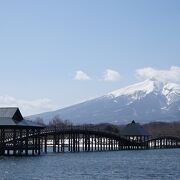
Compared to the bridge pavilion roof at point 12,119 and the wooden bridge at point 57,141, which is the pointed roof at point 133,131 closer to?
the wooden bridge at point 57,141

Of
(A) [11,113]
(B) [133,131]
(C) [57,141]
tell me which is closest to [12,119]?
(A) [11,113]

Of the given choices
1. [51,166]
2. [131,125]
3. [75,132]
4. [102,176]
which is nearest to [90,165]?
[51,166]

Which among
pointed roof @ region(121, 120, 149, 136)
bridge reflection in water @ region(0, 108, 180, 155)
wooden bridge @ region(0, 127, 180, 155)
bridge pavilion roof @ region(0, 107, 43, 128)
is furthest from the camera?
pointed roof @ region(121, 120, 149, 136)

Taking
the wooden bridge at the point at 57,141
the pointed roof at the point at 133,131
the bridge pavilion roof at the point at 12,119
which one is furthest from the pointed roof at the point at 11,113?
the pointed roof at the point at 133,131

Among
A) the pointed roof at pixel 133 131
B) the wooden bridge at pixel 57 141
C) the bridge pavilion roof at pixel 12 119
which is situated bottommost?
the wooden bridge at pixel 57 141

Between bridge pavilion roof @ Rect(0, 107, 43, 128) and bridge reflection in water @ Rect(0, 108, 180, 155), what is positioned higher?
bridge pavilion roof @ Rect(0, 107, 43, 128)

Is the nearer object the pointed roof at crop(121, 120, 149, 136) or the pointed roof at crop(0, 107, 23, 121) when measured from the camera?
the pointed roof at crop(0, 107, 23, 121)

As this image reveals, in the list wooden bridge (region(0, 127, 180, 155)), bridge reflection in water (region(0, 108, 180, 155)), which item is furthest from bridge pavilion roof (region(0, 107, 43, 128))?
wooden bridge (region(0, 127, 180, 155))

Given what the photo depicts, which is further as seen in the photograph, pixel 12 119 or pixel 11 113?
pixel 11 113

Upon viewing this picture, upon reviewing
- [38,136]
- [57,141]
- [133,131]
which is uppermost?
[133,131]

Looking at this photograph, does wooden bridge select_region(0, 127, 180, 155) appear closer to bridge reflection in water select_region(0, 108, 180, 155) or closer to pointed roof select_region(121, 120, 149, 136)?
bridge reflection in water select_region(0, 108, 180, 155)

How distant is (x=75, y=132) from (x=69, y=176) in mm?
45758

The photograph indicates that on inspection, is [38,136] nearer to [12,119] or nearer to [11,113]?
[11,113]

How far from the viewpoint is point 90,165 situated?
2650 inches
